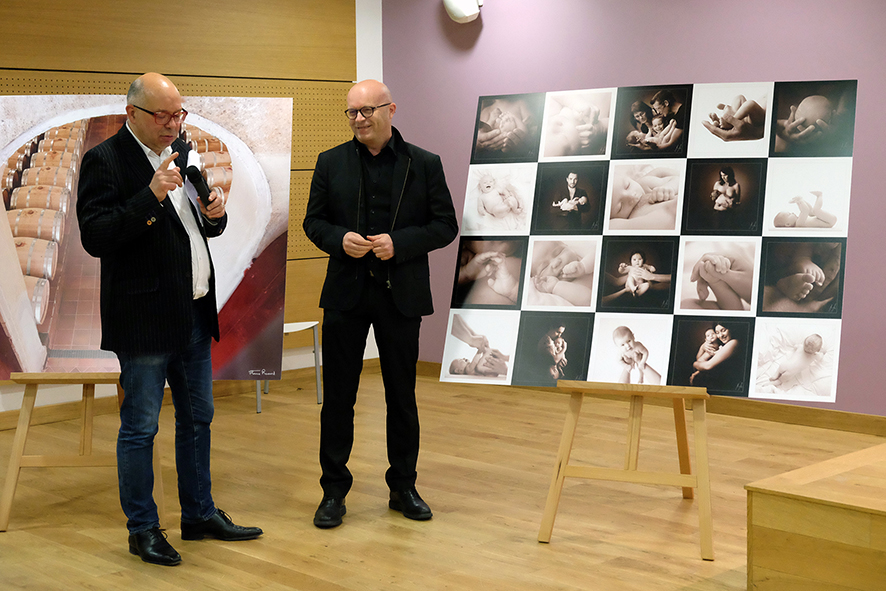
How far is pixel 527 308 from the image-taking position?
10.1 ft

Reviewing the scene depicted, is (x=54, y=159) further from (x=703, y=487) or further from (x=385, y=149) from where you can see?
(x=703, y=487)

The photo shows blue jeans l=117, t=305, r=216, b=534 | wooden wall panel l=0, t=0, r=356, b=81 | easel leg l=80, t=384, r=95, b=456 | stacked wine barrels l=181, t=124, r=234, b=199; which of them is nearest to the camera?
blue jeans l=117, t=305, r=216, b=534

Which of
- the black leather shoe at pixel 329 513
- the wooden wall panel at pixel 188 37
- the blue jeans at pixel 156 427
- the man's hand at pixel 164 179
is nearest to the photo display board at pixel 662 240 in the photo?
the black leather shoe at pixel 329 513

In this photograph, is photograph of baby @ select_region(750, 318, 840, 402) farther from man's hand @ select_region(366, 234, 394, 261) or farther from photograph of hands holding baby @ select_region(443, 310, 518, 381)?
man's hand @ select_region(366, 234, 394, 261)

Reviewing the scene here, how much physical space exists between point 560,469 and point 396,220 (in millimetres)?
985

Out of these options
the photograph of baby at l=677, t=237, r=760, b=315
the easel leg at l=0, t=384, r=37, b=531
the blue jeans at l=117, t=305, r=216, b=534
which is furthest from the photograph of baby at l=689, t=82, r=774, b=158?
the easel leg at l=0, t=384, r=37, b=531

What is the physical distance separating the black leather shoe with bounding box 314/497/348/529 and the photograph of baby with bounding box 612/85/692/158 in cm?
152

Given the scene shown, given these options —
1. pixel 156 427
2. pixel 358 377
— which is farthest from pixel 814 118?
pixel 156 427

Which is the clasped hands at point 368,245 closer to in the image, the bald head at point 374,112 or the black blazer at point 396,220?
the black blazer at point 396,220

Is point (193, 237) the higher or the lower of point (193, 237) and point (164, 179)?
the lower

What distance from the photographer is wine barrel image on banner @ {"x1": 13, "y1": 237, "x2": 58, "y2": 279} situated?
4.16 metres

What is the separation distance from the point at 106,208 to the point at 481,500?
170cm

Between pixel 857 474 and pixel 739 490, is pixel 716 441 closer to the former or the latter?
pixel 739 490

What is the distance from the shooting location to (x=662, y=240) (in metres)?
2.95
